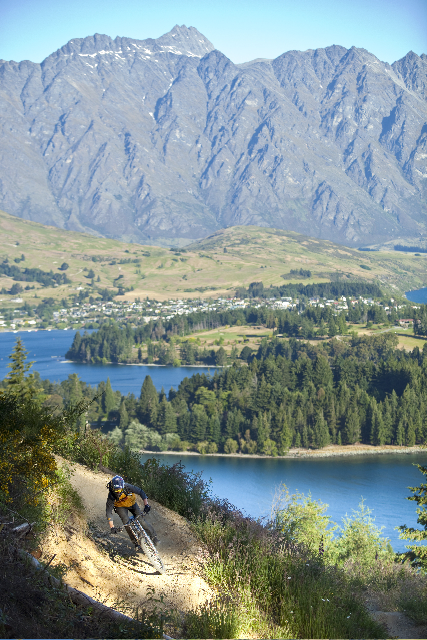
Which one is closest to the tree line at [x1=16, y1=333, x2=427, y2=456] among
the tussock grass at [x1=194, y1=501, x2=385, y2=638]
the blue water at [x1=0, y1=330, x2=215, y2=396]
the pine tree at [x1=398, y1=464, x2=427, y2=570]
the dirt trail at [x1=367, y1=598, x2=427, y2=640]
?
the blue water at [x1=0, y1=330, x2=215, y2=396]

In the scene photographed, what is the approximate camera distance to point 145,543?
7.98 meters

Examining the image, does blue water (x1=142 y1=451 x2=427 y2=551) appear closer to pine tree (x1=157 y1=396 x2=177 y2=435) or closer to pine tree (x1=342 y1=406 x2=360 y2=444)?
pine tree (x1=342 y1=406 x2=360 y2=444)

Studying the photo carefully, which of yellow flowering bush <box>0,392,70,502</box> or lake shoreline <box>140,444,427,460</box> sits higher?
yellow flowering bush <box>0,392,70,502</box>

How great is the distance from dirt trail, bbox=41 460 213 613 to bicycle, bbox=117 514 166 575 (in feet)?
0.34

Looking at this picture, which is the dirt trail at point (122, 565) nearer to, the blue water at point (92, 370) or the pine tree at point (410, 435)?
the pine tree at point (410, 435)

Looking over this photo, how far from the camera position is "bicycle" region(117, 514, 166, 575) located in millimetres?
7822

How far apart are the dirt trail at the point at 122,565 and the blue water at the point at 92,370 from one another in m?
98.6

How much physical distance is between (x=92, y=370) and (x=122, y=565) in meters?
133

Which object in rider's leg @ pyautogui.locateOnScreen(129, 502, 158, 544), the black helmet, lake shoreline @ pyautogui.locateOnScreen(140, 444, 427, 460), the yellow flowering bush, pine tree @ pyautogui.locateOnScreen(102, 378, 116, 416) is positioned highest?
the yellow flowering bush

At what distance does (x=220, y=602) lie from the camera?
23.2ft

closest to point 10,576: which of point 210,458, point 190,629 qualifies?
point 190,629

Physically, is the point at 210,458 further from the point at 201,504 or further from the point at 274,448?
the point at 201,504

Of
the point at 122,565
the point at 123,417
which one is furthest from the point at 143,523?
the point at 123,417

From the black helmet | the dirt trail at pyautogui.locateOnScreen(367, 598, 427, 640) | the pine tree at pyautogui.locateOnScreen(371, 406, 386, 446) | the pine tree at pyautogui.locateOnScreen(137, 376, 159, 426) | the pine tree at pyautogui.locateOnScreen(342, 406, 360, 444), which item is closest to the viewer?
the black helmet
